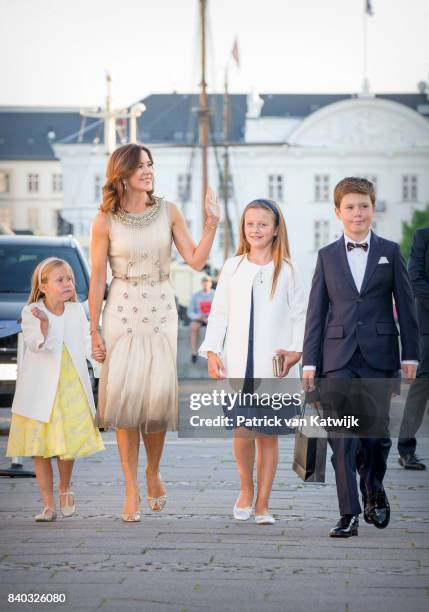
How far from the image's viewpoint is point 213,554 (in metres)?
6.11

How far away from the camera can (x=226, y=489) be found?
861cm

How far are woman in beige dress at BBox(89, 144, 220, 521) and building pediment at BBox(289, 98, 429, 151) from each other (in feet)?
278

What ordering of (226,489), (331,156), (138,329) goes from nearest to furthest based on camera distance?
(138,329), (226,489), (331,156)

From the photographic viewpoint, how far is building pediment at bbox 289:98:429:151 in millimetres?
90750

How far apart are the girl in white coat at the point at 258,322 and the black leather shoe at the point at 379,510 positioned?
558mm

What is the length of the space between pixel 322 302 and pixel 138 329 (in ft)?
3.36

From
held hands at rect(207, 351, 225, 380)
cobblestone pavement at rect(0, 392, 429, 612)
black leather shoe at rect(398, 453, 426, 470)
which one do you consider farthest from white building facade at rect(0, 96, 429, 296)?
held hands at rect(207, 351, 225, 380)

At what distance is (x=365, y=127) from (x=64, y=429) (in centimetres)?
8530

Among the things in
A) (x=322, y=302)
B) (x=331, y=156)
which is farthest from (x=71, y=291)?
(x=331, y=156)

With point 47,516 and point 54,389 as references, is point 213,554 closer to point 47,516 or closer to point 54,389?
point 47,516

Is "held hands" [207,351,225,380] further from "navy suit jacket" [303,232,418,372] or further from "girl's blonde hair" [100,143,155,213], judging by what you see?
"girl's blonde hair" [100,143,155,213]

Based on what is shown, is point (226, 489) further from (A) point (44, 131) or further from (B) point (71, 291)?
(A) point (44, 131)

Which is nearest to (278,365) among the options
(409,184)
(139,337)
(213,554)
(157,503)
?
(139,337)

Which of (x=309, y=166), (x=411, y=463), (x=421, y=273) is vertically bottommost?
(x=411, y=463)
